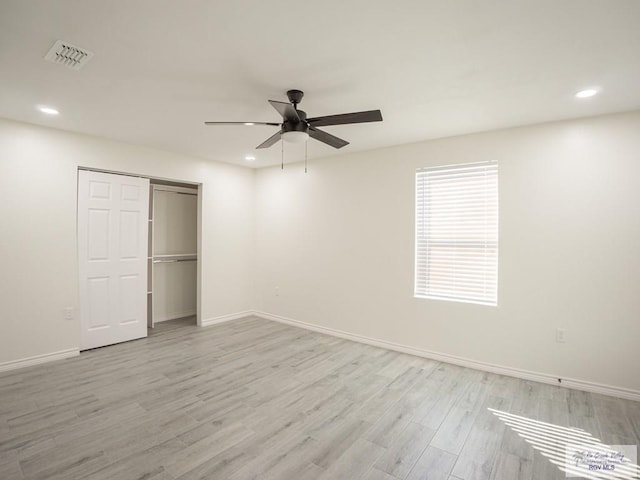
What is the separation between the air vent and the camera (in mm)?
2014

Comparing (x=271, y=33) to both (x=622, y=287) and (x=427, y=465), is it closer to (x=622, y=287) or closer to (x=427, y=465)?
(x=427, y=465)

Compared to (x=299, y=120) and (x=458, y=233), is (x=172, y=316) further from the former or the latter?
(x=458, y=233)

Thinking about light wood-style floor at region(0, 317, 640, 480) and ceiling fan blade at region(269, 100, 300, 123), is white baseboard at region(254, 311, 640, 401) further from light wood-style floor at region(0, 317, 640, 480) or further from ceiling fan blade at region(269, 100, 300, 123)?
ceiling fan blade at region(269, 100, 300, 123)

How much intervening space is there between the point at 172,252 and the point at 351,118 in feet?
14.7

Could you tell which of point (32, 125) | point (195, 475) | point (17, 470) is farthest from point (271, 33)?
point (32, 125)

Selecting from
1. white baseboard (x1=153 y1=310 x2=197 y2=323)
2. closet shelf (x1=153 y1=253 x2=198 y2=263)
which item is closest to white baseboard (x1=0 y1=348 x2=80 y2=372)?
white baseboard (x1=153 y1=310 x2=197 y2=323)

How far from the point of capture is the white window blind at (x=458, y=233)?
3.55m

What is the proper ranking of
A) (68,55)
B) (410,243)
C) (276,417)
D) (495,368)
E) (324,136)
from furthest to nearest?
(410,243)
(495,368)
(324,136)
(276,417)
(68,55)

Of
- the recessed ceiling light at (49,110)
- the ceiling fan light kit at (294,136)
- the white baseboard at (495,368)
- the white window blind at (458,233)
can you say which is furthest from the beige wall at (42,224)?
the white window blind at (458,233)

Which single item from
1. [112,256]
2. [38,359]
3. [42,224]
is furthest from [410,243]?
[38,359]

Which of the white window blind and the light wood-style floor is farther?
the white window blind

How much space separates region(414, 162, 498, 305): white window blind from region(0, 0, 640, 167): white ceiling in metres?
0.62

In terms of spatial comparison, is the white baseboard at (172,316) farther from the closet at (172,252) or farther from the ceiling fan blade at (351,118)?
the ceiling fan blade at (351,118)

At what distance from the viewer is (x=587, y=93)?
256cm
